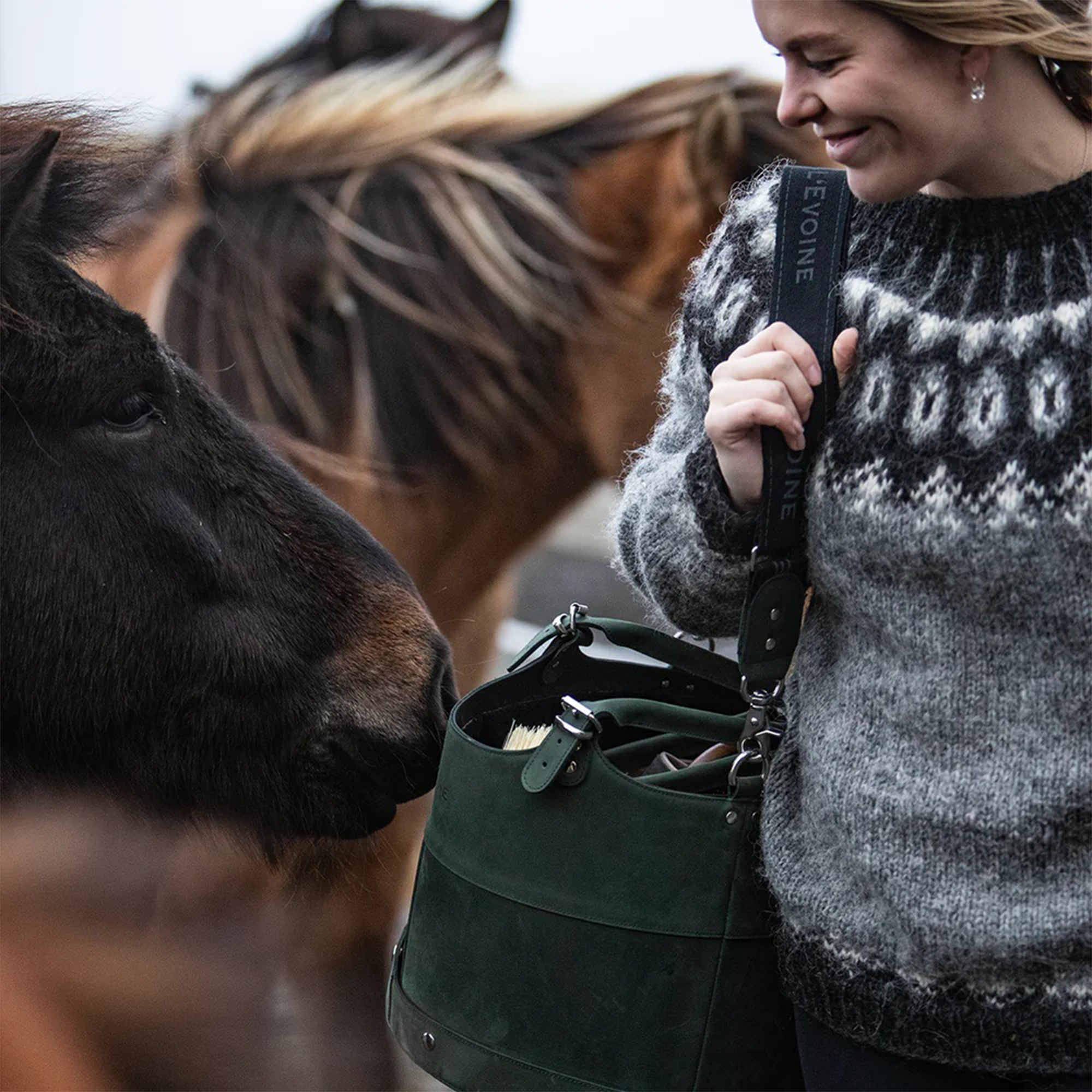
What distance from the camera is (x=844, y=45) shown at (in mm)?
1010

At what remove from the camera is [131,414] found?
1.50m

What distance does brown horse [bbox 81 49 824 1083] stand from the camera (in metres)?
2.34

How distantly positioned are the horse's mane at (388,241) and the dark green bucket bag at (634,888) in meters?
1.29

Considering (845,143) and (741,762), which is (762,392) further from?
(741,762)

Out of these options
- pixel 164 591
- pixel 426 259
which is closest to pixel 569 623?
pixel 164 591

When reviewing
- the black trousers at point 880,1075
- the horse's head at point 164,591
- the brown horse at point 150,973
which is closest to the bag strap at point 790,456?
the black trousers at point 880,1075

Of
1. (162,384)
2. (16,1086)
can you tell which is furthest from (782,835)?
(16,1086)

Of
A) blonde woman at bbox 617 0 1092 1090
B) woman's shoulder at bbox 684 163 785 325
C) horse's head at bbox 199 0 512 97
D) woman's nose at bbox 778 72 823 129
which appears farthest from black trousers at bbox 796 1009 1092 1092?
horse's head at bbox 199 0 512 97

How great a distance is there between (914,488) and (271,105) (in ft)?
5.78

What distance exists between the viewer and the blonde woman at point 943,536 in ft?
3.29

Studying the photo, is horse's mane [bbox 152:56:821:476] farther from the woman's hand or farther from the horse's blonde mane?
the woman's hand

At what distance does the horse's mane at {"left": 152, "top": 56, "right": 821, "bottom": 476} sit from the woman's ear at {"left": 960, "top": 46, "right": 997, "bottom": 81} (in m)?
1.39

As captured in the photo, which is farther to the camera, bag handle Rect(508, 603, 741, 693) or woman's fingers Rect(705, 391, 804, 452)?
bag handle Rect(508, 603, 741, 693)

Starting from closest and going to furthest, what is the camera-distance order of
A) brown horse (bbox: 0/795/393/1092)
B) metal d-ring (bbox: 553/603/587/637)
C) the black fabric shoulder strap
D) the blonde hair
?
the blonde hair
the black fabric shoulder strap
metal d-ring (bbox: 553/603/587/637)
brown horse (bbox: 0/795/393/1092)
